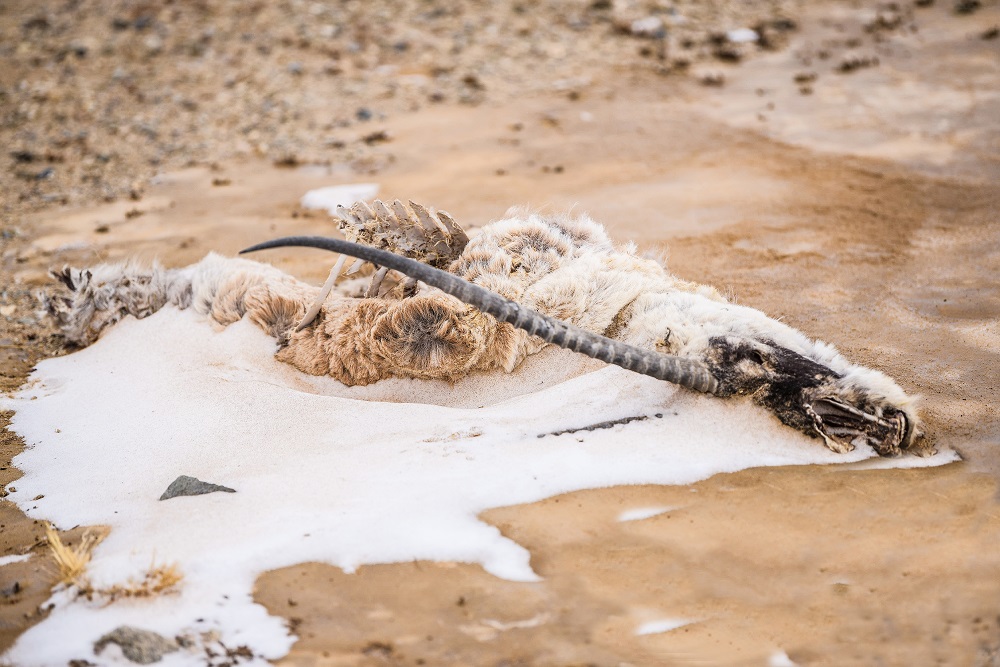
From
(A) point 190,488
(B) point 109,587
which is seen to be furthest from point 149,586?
(A) point 190,488

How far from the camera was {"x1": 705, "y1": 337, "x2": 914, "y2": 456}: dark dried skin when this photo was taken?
3.65 metres

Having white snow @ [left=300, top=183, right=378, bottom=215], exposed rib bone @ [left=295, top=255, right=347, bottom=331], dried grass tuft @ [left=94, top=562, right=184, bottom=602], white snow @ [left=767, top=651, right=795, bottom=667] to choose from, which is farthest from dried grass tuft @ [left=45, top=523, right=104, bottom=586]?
white snow @ [left=300, top=183, right=378, bottom=215]

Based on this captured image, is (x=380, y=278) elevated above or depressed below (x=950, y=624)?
above

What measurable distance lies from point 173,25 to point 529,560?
9.93m

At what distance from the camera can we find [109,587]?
9.61 feet

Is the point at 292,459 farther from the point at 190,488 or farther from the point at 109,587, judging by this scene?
the point at 109,587

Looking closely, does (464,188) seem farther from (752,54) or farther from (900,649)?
(900,649)

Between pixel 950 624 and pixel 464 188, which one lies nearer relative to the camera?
pixel 950 624

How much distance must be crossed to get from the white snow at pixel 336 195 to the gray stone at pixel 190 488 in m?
3.89

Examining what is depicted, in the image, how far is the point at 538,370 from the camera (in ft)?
14.3

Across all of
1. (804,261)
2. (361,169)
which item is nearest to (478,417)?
(804,261)

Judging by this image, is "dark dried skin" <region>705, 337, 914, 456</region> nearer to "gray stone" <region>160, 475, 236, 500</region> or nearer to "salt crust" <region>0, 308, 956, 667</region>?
"salt crust" <region>0, 308, 956, 667</region>

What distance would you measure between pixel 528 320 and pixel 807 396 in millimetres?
1290

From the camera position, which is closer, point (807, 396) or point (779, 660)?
point (779, 660)
